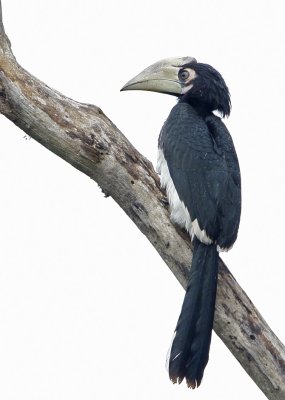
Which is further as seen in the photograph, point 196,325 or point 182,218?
point 182,218

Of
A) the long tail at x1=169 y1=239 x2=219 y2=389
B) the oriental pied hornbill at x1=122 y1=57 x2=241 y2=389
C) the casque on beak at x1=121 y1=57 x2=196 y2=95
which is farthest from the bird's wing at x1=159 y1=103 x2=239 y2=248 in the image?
the casque on beak at x1=121 y1=57 x2=196 y2=95

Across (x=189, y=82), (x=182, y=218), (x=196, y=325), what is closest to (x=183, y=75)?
(x=189, y=82)

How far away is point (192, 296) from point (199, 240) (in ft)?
1.16

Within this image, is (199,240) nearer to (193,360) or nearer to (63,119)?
(193,360)

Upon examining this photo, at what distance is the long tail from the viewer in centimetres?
484

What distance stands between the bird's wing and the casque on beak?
21.4 inches

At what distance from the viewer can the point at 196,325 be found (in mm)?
4938

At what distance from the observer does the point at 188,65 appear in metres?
6.14

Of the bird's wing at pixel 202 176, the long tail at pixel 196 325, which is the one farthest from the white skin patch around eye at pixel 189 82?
the long tail at pixel 196 325

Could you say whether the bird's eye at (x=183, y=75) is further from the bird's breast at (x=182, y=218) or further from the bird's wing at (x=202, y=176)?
the bird's breast at (x=182, y=218)

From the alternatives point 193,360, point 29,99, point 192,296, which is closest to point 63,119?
point 29,99

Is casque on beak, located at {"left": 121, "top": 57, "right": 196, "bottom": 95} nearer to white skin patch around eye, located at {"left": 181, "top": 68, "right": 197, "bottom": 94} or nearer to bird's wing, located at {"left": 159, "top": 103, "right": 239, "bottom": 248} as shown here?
white skin patch around eye, located at {"left": 181, "top": 68, "right": 197, "bottom": 94}

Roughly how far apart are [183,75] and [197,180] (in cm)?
115

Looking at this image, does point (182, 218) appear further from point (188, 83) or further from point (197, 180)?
point (188, 83)
